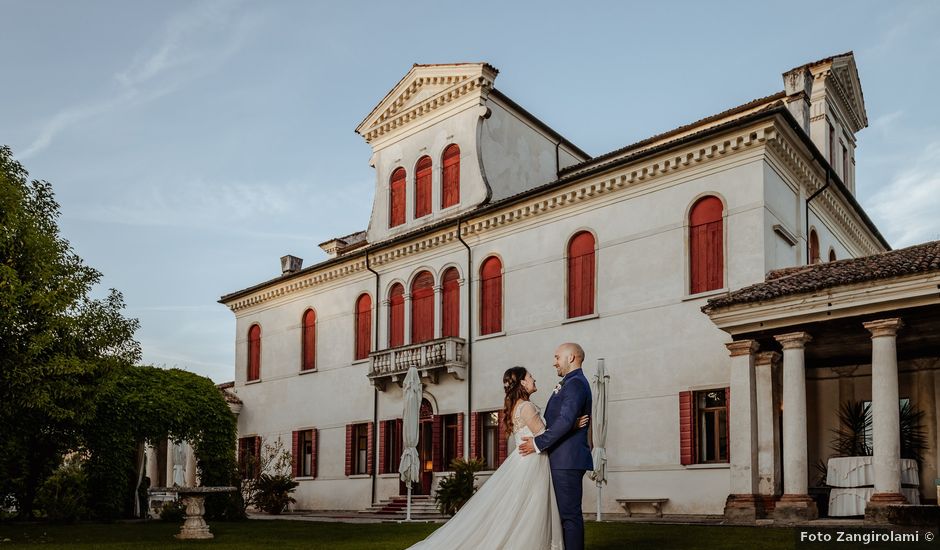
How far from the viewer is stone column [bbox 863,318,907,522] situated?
14.4 m

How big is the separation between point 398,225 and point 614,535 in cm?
1803

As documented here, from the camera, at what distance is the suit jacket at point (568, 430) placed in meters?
7.67

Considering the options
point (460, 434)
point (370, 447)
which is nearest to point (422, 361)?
point (460, 434)

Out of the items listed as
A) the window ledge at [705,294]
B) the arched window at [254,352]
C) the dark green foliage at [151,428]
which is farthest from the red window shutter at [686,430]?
the arched window at [254,352]

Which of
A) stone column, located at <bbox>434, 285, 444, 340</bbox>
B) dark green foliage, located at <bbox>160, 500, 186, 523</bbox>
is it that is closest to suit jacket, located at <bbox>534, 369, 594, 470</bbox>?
stone column, located at <bbox>434, 285, 444, 340</bbox>

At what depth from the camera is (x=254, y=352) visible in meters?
35.5

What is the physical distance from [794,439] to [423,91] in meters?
17.9

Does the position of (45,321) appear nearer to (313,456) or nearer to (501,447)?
(501,447)

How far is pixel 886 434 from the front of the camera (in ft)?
47.9

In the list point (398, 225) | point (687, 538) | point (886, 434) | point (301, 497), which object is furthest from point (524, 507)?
point (301, 497)

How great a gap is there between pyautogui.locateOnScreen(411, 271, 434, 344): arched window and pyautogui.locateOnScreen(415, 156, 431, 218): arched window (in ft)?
7.41

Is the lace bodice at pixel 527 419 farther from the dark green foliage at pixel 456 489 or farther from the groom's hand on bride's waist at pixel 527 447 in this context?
the dark green foliage at pixel 456 489

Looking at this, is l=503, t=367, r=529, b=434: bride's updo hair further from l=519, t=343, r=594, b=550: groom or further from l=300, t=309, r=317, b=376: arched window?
l=300, t=309, r=317, b=376: arched window

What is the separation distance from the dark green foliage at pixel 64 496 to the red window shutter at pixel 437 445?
10005mm
